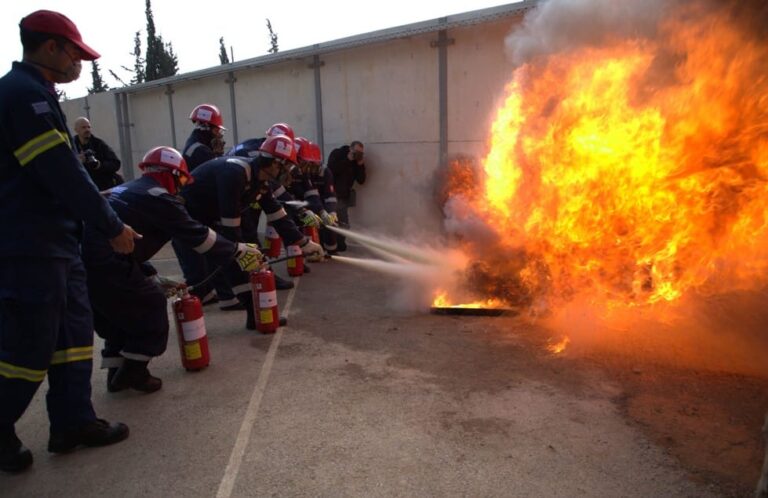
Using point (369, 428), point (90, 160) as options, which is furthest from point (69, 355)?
point (90, 160)

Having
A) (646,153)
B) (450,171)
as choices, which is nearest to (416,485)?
(646,153)

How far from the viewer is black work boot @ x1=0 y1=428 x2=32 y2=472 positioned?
10.3 ft

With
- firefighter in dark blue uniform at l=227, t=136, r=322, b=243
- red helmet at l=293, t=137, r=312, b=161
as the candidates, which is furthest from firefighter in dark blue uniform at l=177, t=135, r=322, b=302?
red helmet at l=293, t=137, r=312, b=161

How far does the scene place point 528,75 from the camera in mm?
5148

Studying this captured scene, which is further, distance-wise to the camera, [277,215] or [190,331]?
[277,215]

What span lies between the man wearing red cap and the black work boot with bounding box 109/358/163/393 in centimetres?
99

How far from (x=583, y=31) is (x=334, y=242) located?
5513 mm

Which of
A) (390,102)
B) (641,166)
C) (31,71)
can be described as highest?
(390,102)

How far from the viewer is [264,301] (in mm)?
5402

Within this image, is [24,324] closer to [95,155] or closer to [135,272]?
[135,272]

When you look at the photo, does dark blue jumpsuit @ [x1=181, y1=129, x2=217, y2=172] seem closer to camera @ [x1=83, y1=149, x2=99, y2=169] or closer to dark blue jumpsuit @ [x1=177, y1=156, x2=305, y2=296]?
dark blue jumpsuit @ [x1=177, y1=156, x2=305, y2=296]

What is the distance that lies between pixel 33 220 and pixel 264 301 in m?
2.62

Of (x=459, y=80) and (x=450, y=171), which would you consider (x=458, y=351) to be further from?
(x=459, y=80)

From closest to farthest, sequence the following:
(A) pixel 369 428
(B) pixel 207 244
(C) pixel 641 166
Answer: (A) pixel 369 428 < (B) pixel 207 244 < (C) pixel 641 166
